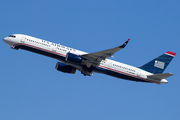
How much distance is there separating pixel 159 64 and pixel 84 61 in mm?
16593

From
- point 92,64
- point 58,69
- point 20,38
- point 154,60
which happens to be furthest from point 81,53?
point 154,60

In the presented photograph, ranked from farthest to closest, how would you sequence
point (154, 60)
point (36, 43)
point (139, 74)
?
1. point (154, 60)
2. point (139, 74)
3. point (36, 43)

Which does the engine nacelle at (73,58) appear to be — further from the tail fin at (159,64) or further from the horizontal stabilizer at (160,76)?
the horizontal stabilizer at (160,76)

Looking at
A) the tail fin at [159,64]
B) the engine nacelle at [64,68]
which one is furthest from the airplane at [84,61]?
the tail fin at [159,64]

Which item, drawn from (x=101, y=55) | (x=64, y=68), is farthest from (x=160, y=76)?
(x=64, y=68)

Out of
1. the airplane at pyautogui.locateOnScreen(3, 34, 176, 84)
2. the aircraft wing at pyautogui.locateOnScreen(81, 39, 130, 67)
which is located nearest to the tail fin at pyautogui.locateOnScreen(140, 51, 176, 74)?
the airplane at pyautogui.locateOnScreen(3, 34, 176, 84)

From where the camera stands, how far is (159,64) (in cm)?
5797

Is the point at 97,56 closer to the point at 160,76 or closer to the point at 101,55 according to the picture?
the point at 101,55

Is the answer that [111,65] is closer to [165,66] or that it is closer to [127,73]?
[127,73]

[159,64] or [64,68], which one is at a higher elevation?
[159,64]

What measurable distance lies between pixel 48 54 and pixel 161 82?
21.7 m

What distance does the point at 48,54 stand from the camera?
51.3 metres

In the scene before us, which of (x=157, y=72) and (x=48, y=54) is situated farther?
(x=157, y=72)

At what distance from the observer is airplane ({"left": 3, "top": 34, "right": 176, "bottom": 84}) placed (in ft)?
165
